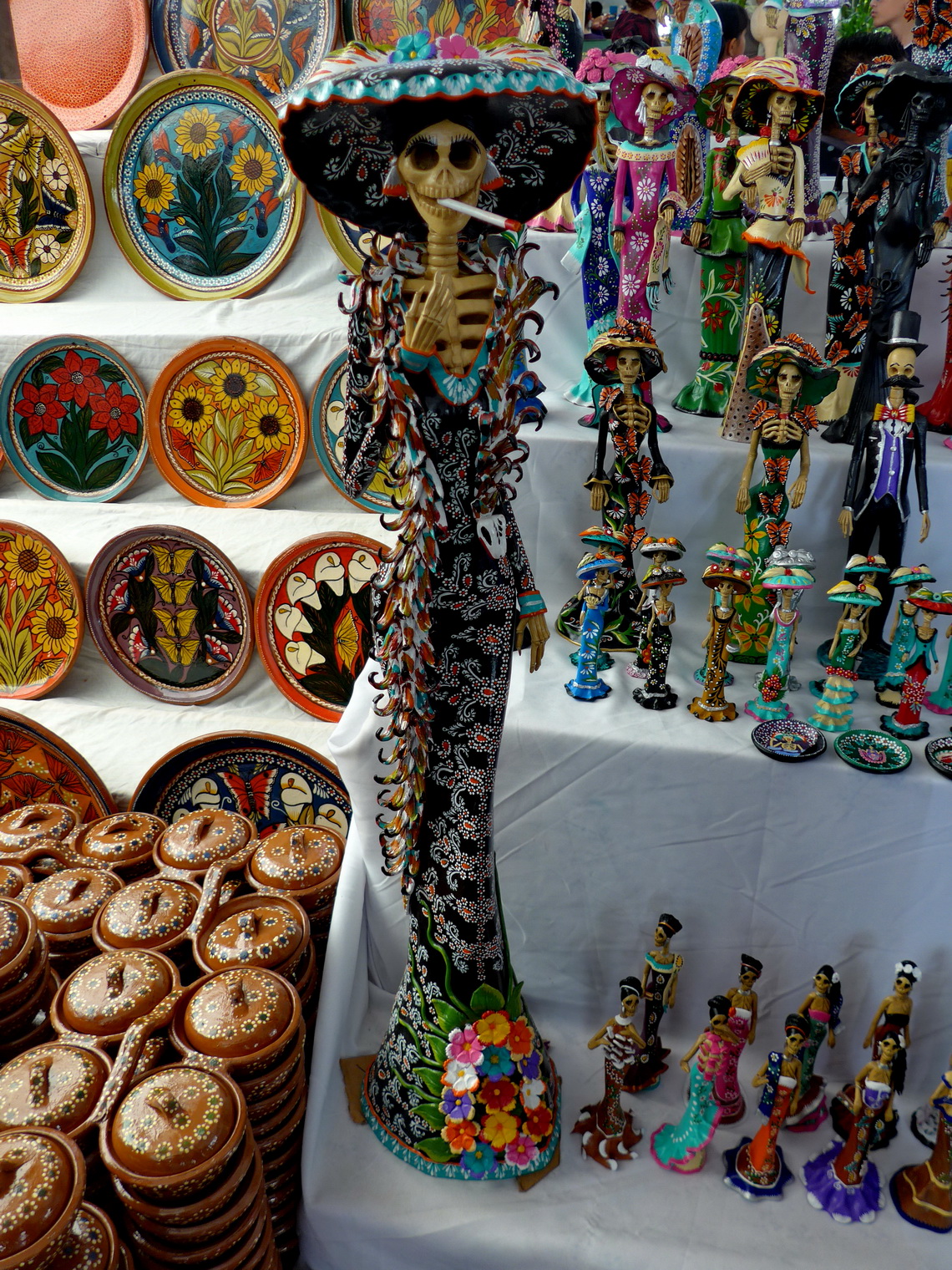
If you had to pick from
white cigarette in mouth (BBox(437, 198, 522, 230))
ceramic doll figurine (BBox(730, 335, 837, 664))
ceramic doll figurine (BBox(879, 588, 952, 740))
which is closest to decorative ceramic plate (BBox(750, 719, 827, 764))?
ceramic doll figurine (BBox(879, 588, 952, 740))

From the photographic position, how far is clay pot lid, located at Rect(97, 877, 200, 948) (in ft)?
4.96

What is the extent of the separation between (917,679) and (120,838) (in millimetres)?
1496

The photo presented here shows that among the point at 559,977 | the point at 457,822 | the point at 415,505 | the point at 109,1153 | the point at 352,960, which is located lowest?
the point at 559,977

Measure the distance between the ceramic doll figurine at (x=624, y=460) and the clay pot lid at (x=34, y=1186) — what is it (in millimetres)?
1191

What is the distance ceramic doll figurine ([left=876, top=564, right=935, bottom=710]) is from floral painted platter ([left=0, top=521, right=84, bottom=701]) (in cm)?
180

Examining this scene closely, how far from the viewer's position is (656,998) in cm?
151

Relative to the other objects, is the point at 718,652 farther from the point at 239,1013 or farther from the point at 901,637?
the point at 239,1013

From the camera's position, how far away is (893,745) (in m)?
1.48

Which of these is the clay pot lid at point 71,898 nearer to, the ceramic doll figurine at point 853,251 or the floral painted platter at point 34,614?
the floral painted platter at point 34,614

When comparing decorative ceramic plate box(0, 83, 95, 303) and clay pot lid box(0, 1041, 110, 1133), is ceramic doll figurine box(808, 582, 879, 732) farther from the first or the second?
decorative ceramic plate box(0, 83, 95, 303)

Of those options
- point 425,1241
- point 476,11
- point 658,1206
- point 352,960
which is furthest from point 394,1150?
point 476,11

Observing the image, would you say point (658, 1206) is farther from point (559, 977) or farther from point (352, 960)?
point (352, 960)

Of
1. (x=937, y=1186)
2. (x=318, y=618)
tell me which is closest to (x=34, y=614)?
(x=318, y=618)

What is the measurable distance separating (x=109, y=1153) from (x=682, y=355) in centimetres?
189
